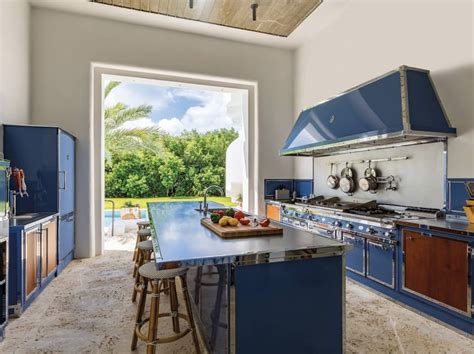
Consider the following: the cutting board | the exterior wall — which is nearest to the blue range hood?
the cutting board

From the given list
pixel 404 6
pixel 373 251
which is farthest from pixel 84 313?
pixel 404 6

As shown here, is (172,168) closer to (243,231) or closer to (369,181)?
(369,181)

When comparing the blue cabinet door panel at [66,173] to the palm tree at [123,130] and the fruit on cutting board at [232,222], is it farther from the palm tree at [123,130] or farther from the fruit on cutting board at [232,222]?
the palm tree at [123,130]

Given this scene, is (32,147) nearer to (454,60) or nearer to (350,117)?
(350,117)

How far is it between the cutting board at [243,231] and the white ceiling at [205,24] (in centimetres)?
409

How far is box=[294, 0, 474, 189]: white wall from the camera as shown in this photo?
316 centimetres

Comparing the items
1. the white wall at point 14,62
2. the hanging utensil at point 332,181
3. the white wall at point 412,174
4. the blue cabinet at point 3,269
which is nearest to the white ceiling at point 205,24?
the white wall at point 14,62

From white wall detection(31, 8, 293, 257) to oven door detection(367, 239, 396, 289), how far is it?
407cm

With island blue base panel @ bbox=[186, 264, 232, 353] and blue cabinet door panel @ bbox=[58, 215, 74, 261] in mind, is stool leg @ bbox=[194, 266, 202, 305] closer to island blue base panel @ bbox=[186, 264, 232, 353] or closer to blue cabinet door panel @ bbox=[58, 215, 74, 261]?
island blue base panel @ bbox=[186, 264, 232, 353]

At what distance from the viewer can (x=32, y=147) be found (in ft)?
12.6

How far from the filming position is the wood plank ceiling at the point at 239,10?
139 inches

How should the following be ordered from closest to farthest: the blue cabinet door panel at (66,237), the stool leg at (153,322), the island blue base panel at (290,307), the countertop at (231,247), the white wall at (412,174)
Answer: the countertop at (231,247) < the island blue base panel at (290,307) < the stool leg at (153,322) < the white wall at (412,174) < the blue cabinet door panel at (66,237)

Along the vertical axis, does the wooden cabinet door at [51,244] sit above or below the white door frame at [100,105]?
below

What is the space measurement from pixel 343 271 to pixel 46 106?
5071 millimetres
